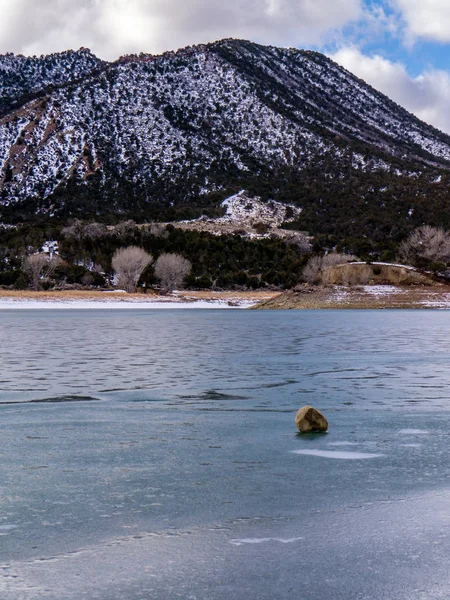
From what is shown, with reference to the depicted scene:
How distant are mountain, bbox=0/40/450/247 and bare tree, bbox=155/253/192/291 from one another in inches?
1450

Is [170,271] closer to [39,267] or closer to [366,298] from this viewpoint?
[39,267]

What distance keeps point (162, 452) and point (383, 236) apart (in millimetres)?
107032

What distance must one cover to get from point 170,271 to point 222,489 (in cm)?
7938

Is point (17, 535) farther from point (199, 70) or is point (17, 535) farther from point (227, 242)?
point (199, 70)

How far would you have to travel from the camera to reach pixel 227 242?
357 ft

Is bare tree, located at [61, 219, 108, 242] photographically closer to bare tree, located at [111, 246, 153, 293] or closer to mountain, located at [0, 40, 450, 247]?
mountain, located at [0, 40, 450, 247]

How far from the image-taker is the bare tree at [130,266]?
8462 centimetres

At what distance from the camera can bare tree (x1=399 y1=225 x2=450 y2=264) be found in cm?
8556

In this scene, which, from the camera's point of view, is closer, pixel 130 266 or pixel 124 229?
pixel 130 266

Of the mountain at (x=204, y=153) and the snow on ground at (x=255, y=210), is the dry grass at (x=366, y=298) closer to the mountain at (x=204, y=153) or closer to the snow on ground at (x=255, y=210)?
the mountain at (x=204, y=153)

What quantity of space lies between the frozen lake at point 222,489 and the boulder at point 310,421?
19cm

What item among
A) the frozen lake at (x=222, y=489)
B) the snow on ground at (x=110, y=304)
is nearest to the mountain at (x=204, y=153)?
the snow on ground at (x=110, y=304)

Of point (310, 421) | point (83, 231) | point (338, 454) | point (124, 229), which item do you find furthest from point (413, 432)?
point (83, 231)

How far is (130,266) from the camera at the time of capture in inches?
3319
